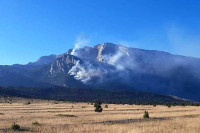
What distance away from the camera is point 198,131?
28391mm

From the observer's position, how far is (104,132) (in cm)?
2697

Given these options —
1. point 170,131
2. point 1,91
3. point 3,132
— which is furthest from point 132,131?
point 1,91

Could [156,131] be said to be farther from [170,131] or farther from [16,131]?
[16,131]

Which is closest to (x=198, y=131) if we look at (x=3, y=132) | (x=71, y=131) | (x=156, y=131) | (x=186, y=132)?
(x=186, y=132)

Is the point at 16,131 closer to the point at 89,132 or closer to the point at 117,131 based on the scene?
the point at 89,132

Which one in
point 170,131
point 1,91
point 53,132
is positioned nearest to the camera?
point 53,132

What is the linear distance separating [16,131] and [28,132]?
106 centimetres

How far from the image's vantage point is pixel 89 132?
26922mm

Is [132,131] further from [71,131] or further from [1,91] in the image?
[1,91]

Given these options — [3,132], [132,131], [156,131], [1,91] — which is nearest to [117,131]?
[132,131]

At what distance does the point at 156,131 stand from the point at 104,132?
4.65 meters

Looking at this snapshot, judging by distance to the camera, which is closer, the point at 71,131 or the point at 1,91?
the point at 71,131

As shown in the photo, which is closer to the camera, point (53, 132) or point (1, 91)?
point (53, 132)

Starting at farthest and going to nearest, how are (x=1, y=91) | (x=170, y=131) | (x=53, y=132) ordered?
(x=1, y=91) < (x=170, y=131) < (x=53, y=132)
